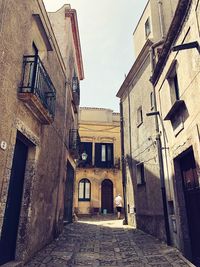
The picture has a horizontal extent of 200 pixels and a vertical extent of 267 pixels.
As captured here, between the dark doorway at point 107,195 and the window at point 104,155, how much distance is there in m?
1.57

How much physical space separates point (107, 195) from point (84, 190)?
7.32 feet

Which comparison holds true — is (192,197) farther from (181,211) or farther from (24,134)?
(24,134)

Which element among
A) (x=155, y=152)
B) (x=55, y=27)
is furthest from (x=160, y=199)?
(x=55, y=27)

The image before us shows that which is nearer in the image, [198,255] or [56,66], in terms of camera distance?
[198,255]

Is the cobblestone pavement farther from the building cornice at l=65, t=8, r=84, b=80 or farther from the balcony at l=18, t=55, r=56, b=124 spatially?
the building cornice at l=65, t=8, r=84, b=80

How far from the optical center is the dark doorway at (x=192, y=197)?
207 inches

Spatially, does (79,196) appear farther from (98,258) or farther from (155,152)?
(98,258)

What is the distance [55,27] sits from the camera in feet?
34.0

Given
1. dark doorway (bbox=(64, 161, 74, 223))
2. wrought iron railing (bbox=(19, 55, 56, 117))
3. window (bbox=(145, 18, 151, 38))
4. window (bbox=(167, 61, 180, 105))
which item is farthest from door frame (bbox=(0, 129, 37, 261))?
window (bbox=(145, 18, 151, 38))

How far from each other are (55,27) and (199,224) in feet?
31.5

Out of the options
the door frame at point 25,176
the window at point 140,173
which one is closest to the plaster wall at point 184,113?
the window at point 140,173

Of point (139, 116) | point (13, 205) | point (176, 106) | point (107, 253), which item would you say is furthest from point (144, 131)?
point (13, 205)

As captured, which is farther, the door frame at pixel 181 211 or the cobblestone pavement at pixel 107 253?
the door frame at pixel 181 211

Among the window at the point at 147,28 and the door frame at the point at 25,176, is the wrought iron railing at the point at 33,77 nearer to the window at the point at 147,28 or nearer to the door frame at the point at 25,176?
the door frame at the point at 25,176
